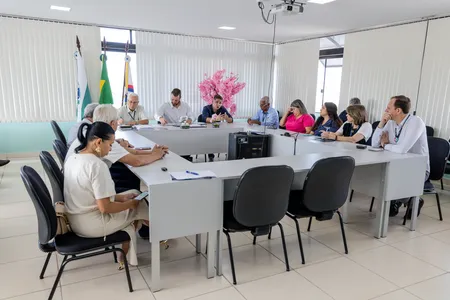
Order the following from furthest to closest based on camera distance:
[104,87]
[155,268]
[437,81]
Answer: [104,87] → [437,81] → [155,268]

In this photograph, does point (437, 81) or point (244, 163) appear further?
point (437, 81)

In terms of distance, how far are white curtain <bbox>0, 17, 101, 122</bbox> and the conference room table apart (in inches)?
95.5

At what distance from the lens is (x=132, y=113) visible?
206 inches

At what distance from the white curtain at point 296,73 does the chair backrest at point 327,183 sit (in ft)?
16.0

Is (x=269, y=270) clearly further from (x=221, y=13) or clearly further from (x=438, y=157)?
(x=221, y=13)

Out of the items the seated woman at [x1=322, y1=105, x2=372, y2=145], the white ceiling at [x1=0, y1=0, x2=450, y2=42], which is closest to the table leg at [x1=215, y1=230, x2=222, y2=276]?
the seated woman at [x1=322, y1=105, x2=372, y2=145]

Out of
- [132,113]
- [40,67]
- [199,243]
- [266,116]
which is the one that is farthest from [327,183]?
[40,67]

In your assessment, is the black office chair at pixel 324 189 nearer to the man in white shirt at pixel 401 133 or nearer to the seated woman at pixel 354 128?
the man in white shirt at pixel 401 133

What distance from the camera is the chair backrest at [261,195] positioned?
2.22 metres

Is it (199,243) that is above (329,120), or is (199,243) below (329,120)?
below

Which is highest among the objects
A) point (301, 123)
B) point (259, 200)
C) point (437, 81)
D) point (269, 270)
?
point (437, 81)

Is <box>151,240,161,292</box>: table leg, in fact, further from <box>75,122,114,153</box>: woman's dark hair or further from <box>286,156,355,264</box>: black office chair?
<box>286,156,355,264</box>: black office chair

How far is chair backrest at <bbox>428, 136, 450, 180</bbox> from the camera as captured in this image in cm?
363

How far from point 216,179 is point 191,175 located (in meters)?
0.18
